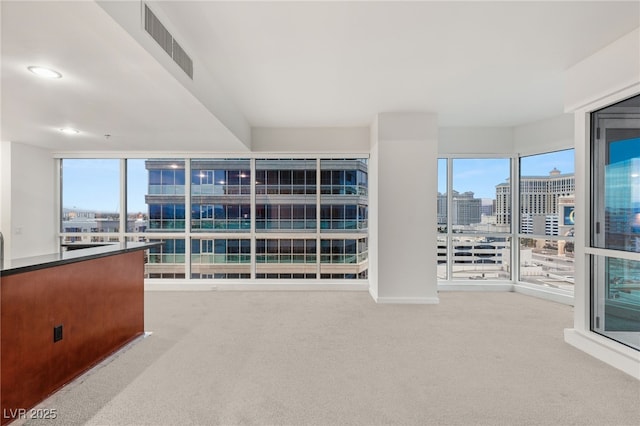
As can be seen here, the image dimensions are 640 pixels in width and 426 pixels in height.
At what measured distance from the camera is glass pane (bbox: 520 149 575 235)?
4703 millimetres

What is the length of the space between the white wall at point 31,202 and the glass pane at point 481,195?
7.05 meters

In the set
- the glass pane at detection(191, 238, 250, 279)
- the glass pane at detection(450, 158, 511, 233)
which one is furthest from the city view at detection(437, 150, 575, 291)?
the glass pane at detection(191, 238, 250, 279)

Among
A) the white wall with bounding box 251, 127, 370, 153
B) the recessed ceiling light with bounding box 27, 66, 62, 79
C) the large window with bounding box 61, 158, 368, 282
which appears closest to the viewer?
the recessed ceiling light with bounding box 27, 66, 62, 79

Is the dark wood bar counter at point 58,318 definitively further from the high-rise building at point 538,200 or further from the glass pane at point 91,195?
the high-rise building at point 538,200

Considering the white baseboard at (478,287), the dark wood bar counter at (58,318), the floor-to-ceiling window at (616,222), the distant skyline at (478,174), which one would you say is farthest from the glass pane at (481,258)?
the dark wood bar counter at (58,318)

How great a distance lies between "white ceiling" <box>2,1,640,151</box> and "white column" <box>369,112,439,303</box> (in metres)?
0.33

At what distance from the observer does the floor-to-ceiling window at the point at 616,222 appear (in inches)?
105

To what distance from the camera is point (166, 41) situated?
218 centimetres

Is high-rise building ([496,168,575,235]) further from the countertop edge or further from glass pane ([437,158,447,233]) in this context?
the countertop edge

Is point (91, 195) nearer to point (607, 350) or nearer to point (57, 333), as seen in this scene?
point (57, 333)

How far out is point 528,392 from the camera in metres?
2.26

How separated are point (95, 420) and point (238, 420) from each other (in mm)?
926

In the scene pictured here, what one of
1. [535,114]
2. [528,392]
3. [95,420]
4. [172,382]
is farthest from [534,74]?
[95,420]

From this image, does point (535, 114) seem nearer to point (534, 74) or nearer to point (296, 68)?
point (534, 74)
